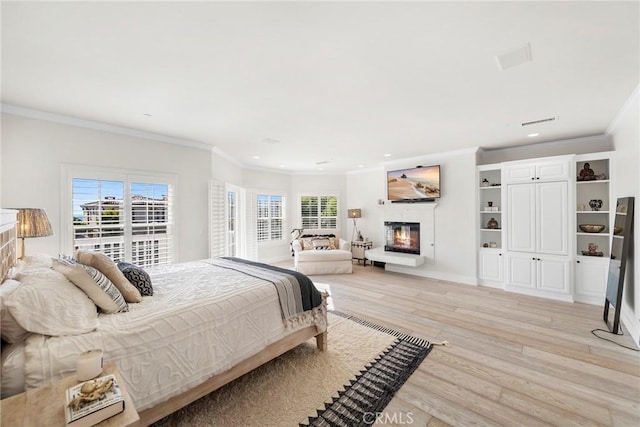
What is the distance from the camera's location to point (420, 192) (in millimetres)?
5660

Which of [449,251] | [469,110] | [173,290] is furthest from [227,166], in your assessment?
[449,251]

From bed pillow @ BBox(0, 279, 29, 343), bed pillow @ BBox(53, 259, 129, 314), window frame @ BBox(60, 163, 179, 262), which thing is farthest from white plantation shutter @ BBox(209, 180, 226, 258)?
bed pillow @ BBox(0, 279, 29, 343)

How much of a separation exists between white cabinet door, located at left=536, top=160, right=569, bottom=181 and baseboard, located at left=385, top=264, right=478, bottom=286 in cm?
209

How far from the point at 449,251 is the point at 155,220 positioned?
5.37 meters

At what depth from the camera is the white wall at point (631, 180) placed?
2859 millimetres

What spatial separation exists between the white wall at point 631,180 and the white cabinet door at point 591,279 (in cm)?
60

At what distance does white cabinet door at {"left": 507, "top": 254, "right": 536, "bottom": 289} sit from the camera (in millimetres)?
4422

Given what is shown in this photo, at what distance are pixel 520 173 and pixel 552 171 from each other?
41 centimetres

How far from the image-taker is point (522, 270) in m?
4.51

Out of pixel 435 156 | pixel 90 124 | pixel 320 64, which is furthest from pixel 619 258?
pixel 90 124

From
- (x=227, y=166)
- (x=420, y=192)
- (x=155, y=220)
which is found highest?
(x=227, y=166)

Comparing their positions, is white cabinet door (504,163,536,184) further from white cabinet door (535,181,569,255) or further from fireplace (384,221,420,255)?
fireplace (384,221,420,255)

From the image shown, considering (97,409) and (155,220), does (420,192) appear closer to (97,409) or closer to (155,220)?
(155,220)

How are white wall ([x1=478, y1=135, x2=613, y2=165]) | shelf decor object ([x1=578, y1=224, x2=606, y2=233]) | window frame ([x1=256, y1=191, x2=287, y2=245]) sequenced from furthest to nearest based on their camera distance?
window frame ([x1=256, y1=191, x2=287, y2=245])
white wall ([x1=478, y1=135, x2=613, y2=165])
shelf decor object ([x1=578, y1=224, x2=606, y2=233])
